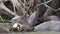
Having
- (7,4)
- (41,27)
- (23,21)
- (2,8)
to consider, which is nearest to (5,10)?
(2,8)

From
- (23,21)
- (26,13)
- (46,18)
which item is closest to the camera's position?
(23,21)

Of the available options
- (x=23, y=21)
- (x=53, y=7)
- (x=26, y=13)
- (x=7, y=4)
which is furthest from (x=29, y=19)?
(x=7, y=4)

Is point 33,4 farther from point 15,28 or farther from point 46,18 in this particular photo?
point 15,28

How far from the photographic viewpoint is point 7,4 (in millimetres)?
16734

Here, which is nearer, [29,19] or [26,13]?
[29,19]

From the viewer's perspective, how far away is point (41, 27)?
434 inches

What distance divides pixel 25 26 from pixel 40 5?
311cm

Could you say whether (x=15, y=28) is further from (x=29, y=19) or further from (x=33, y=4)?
(x=33, y=4)

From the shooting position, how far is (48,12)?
45.3 feet

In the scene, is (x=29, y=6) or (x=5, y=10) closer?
(x=29, y=6)

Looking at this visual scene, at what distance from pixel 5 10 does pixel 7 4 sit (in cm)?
137

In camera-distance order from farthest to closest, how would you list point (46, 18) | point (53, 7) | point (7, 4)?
point (7, 4)
point (53, 7)
point (46, 18)

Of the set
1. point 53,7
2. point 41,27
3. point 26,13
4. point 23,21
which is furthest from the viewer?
point 53,7

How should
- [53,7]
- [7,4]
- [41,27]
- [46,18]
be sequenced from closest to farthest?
[41,27] < [46,18] < [53,7] < [7,4]
